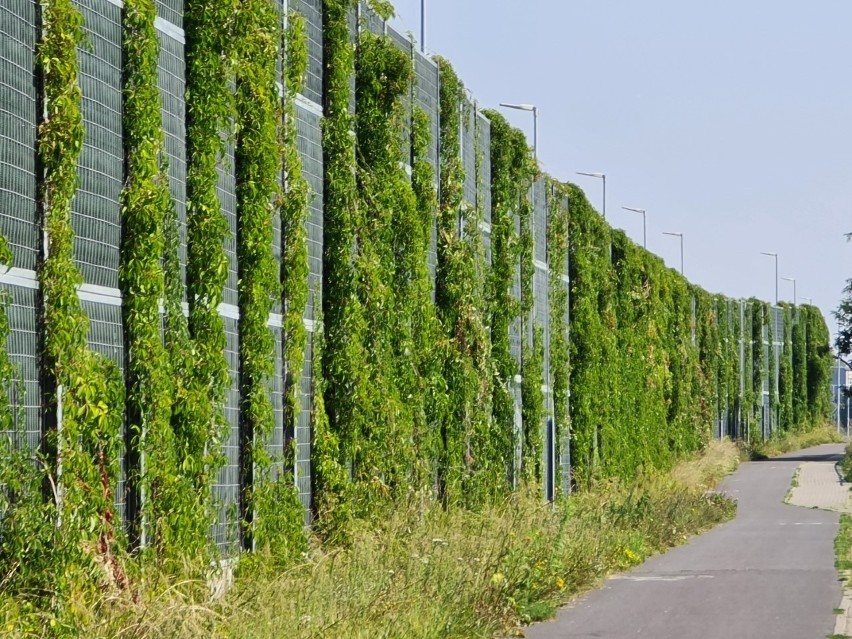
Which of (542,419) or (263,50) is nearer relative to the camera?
(263,50)

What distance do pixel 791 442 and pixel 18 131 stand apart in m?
53.0

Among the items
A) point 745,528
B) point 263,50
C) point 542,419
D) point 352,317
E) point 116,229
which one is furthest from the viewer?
point 745,528

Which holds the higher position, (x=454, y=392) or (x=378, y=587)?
(x=454, y=392)

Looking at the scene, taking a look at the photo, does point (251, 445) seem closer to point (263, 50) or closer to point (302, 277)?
point (302, 277)

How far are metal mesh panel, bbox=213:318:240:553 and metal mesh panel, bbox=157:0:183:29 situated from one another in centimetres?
242

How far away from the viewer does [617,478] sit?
93.6ft

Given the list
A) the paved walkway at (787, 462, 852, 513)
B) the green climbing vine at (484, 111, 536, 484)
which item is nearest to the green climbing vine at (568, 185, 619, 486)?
the green climbing vine at (484, 111, 536, 484)

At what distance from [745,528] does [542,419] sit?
4.70 meters

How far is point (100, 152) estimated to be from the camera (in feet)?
34.3

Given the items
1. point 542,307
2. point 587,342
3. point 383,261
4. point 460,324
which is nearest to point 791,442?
point 587,342

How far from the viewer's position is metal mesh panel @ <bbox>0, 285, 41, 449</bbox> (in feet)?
30.4

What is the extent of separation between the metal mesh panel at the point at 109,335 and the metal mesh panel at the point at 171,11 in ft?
7.86

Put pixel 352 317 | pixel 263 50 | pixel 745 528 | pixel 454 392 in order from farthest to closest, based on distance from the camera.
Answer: pixel 745 528 → pixel 454 392 → pixel 352 317 → pixel 263 50

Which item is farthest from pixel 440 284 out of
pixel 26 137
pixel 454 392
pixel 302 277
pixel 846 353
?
pixel 846 353
